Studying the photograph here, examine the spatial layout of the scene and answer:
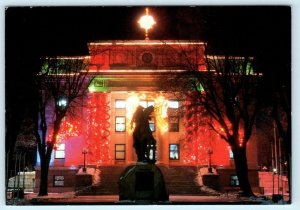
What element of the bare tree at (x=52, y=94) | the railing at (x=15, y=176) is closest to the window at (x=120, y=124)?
the bare tree at (x=52, y=94)

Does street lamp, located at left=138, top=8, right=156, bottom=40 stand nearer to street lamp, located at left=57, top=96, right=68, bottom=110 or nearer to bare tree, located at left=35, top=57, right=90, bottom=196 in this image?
bare tree, located at left=35, top=57, right=90, bottom=196

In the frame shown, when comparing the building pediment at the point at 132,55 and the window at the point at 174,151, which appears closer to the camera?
the building pediment at the point at 132,55

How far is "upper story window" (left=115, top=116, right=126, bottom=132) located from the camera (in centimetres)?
3678

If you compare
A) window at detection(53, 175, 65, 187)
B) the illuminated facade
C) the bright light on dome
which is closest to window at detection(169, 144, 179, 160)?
the illuminated facade

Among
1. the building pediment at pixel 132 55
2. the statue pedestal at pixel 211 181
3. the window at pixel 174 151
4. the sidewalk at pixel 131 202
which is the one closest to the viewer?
the sidewalk at pixel 131 202

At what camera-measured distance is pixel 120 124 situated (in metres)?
36.9

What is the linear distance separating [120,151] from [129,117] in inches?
92.8

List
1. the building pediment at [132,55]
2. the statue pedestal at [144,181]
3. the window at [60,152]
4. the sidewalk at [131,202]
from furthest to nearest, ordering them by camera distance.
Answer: the building pediment at [132,55], the window at [60,152], the sidewalk at [131,202], the statue pedestal at [144,181]

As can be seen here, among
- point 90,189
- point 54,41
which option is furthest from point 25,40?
point 90,189

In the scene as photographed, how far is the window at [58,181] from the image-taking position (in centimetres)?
3369

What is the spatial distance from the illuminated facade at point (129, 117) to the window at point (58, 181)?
1.02 m

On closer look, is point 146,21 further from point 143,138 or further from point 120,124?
point 143,138

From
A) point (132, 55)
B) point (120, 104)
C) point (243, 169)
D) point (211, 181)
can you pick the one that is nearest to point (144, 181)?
point (243, 169)

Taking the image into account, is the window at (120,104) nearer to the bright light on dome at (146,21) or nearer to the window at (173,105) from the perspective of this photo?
the window at (173,105)
